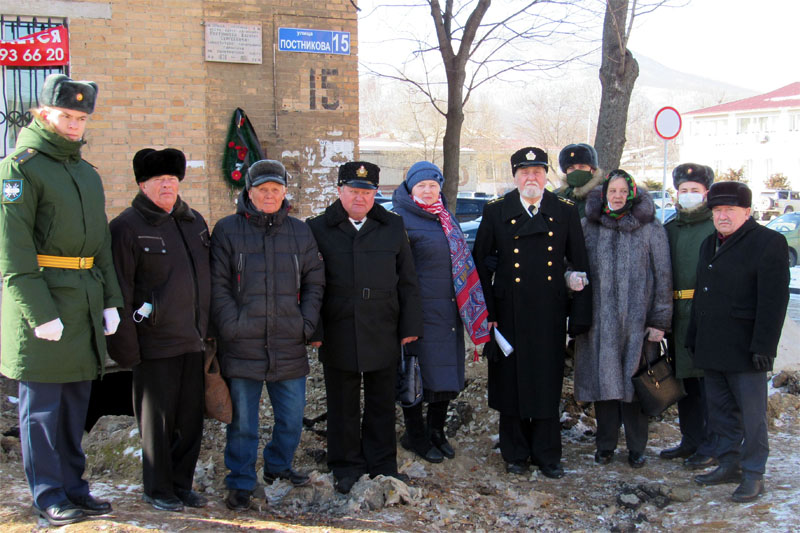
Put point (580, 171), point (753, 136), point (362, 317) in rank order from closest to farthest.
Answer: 1. point (362, 317)
2. point (580, 171)
3. point (753, 136)

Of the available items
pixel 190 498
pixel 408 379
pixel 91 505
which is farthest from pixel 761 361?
pixel 91 505

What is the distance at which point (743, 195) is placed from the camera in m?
4.43

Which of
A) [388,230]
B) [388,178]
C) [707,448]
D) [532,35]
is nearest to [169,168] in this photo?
[388,230]

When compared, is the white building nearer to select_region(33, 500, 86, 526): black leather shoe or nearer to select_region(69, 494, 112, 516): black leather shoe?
select_region(69, 494, 112, 516): black leather shoe

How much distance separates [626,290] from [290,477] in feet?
8.45

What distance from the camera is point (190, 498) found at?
4020 millimetres

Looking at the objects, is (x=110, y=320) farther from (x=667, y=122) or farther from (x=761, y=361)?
(x=667, y=122)

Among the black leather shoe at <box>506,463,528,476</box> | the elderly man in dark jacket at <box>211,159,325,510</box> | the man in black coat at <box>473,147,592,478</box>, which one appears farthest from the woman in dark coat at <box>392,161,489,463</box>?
the elderly man in dark jacket at <box>211,159,325,510</box>

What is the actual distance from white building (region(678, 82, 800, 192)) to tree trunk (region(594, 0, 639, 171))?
42496 millimetres

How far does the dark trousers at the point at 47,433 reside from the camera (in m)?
3.48

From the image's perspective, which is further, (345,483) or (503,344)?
(503,344)

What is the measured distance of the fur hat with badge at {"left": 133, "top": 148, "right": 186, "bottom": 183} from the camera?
380 centimetres

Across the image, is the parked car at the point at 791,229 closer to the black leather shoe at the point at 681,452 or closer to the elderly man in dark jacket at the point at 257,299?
the black leather shoe at the point at 681,452

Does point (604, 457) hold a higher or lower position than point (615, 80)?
lower
